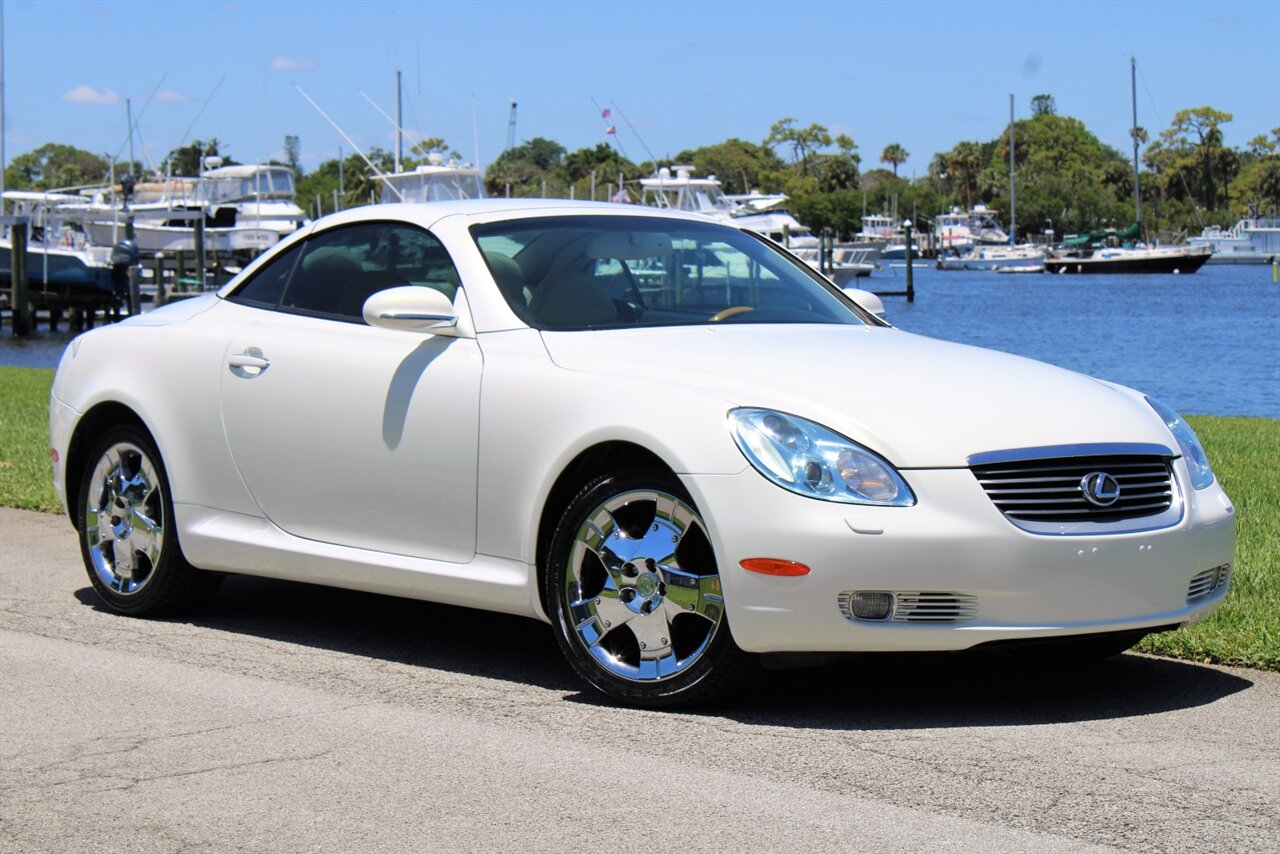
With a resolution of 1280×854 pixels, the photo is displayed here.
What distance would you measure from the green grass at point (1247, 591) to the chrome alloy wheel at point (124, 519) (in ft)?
12.3

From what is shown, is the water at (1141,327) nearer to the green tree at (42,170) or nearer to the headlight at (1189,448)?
the headlight at (1189,448)

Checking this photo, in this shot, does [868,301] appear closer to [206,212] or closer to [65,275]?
[65,275]

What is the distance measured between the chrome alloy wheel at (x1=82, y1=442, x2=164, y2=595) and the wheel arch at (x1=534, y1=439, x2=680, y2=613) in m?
1.98

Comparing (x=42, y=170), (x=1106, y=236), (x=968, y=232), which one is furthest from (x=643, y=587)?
(x=42, y=170)

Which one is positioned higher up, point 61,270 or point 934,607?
point 61,270

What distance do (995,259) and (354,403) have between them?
131045mm

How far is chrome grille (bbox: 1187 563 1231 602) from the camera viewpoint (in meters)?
5.37

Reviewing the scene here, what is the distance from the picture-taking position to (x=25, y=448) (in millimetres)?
12734

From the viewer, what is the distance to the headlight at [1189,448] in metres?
5.57

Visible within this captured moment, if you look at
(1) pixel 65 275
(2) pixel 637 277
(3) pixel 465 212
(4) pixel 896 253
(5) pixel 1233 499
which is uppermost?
(4) pixel 896 253

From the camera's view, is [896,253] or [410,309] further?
[896,253]

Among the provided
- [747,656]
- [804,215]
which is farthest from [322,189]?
[747,656]

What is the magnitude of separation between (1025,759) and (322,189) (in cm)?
14650

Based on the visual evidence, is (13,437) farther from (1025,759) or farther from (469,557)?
(1025,759)
